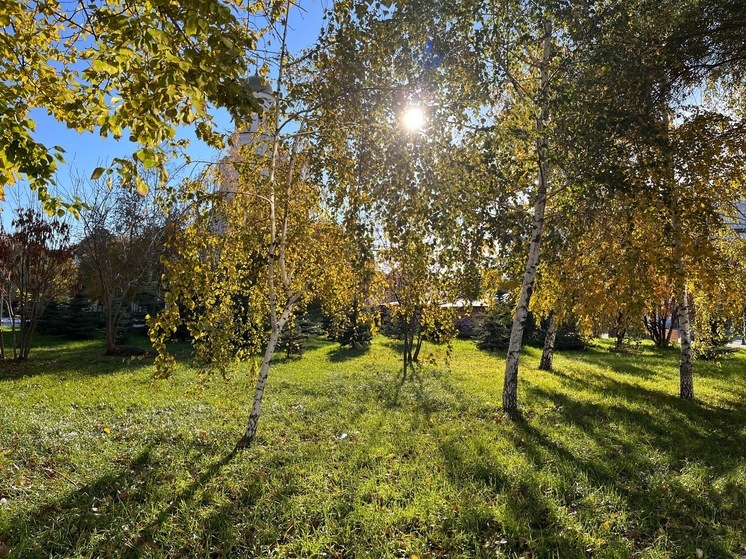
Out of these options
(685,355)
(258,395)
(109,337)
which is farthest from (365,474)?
(109,337)

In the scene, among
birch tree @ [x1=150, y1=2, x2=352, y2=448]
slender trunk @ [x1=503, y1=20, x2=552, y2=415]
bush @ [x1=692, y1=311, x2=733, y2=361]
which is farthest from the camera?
bush @ [x1=692, y1=311, x2=733, y2=361]

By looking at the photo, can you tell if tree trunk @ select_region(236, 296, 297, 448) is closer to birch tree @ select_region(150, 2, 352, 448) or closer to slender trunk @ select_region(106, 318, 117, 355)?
birch tree @ select_region(150, 2, 352, 448)

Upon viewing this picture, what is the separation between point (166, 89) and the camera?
2676mm

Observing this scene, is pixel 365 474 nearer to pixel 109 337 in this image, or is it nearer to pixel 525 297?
pixel 525 297

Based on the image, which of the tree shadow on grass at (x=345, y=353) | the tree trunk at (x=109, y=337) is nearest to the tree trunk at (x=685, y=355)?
the tree shadow on grass at (x=345, y=353)

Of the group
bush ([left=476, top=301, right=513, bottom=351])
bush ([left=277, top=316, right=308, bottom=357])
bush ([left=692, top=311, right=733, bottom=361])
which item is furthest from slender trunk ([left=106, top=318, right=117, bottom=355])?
bush ([left=692, top=311, right=733, bottom=361])

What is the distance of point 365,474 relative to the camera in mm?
4773

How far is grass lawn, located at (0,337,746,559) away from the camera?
11.3 ft

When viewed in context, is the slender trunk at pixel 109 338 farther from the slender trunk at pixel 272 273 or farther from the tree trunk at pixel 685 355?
the tree trunk at pixel 685 355

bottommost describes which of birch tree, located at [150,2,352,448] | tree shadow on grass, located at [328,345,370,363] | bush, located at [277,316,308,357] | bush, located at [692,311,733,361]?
tree shadow on grass, located at [328,345,370,363]

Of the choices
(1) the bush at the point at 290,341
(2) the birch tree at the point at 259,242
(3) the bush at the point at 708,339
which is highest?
(2) the birch tree at the point at 259,242

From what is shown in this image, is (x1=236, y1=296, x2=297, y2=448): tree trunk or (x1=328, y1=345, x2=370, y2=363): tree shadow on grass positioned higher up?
(x1=236, y1=296, x2=297, y2=448): tree trunk

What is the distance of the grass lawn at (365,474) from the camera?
3.45 m

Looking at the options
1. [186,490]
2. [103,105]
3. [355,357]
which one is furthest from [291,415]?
[355,357]
